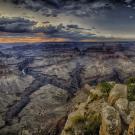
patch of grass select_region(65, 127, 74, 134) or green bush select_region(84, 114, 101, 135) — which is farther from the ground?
green bush select_region(84, 114, 101, 135)

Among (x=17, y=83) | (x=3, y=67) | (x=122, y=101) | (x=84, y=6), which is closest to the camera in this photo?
(x=122, y=101)

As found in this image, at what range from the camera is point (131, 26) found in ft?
132

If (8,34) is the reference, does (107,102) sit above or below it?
below

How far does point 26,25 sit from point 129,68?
19.1m

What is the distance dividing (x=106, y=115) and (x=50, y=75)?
3885cm

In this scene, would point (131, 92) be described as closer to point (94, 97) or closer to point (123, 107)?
point (123, 107)

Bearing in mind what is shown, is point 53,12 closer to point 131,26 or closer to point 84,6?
point 84,6

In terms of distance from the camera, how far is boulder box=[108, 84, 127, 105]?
29.2 m

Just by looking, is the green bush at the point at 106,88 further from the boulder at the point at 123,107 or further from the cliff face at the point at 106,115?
the boulder at the point at 123,107

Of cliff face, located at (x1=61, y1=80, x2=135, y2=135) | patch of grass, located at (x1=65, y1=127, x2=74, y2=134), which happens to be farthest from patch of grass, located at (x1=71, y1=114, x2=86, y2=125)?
patch of grass, located at (x1=65, y1=127, x2=74, y2=134)

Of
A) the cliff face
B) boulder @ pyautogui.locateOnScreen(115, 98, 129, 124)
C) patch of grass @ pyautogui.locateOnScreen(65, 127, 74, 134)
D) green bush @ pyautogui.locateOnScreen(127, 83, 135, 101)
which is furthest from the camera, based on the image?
green bush @ pyautogui.locateOnScreen(127, 83, 135, 101)

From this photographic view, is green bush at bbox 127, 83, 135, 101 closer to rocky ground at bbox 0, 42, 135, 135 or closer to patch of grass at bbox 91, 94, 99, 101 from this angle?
patch of grass at bbox 91, 94, 99, 101

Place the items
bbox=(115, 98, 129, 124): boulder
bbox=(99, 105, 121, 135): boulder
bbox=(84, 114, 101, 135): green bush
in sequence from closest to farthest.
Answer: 1. bbox=(99, 105, 121, 135): boulder
2. bbox=(115, 98, 129, 124): boulder
3. bbox=(84, 114, 101, 135): green bush

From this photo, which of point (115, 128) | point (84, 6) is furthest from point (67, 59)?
point (115, 128)
